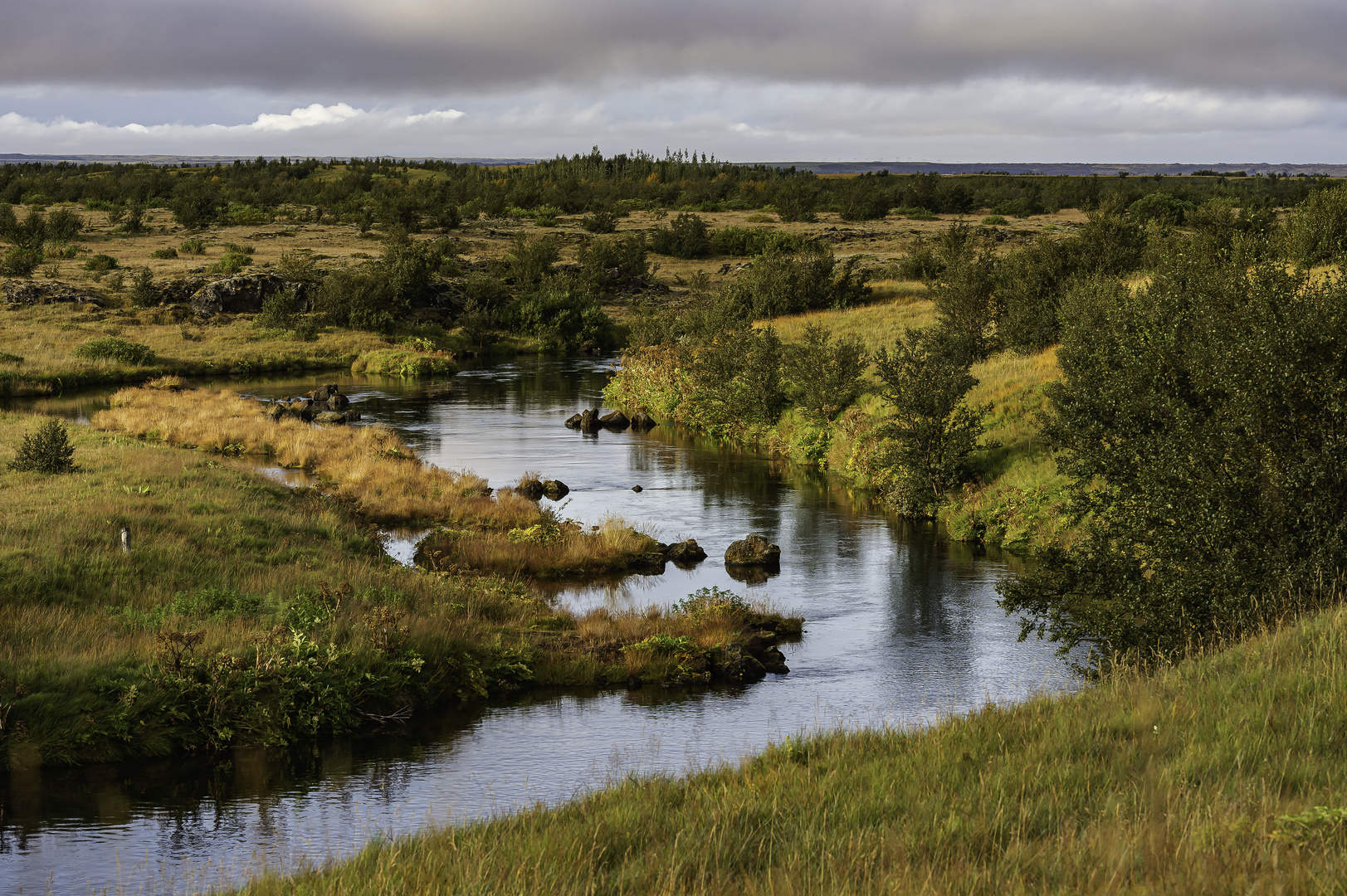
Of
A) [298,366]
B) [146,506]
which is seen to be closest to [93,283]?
[298,366]

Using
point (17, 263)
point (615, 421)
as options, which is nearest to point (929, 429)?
point (615, 421)

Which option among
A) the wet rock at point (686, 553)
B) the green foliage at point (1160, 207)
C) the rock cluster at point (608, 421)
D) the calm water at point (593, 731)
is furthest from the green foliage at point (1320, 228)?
the green foliage at point (1160, 207)

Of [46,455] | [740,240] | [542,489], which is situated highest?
[740,240]

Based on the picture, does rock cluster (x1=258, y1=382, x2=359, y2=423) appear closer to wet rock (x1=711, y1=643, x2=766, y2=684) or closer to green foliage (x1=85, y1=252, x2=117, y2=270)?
wet rock (x1=711, y1=643, x2=766, y2=684)

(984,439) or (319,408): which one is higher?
(984,439)

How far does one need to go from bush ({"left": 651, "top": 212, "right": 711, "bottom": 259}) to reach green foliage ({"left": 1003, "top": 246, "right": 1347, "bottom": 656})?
299 feet

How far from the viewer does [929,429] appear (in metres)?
28.9

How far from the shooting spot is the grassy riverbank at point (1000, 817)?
5395 mm

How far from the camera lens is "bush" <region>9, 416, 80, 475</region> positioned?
81.2 ft

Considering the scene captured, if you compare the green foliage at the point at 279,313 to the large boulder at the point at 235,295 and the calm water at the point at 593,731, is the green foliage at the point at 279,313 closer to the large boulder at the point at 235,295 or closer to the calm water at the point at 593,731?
the large boulder at the point at 235,295

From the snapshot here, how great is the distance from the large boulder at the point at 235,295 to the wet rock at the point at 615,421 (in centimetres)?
3731

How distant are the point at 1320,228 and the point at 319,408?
4006 centimetres

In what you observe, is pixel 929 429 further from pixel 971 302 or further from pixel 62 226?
pixel 62 226

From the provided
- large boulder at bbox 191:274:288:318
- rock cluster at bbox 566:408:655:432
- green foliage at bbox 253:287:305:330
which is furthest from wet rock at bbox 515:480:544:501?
large boulder at bbox 191:274:288:318
